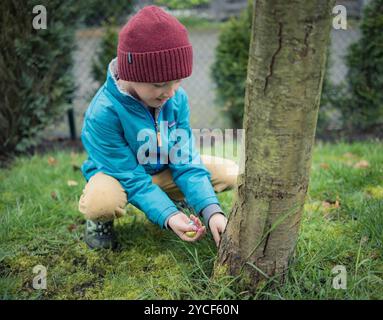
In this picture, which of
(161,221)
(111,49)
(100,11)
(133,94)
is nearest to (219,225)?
(161,221)

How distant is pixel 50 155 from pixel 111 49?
1290mm

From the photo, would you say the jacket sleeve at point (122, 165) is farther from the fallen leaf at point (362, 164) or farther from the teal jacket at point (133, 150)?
the fallen leaf at point (362, 164)

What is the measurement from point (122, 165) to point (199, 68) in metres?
6.36

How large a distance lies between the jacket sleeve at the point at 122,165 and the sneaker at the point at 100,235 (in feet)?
0.81

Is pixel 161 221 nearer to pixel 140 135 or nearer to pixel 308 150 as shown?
pixel 140 135

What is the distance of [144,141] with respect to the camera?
7.32 feet

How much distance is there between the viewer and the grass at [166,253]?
1.90 metres

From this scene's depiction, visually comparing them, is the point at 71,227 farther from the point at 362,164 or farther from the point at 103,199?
the point at 362,164

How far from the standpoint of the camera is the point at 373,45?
14.6 feet

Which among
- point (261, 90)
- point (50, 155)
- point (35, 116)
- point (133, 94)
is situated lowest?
point (50, 155)

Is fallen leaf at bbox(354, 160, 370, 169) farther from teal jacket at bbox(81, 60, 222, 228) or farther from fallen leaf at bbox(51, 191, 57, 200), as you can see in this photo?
fallen leaf at bbox(51, 191, 57, 200)

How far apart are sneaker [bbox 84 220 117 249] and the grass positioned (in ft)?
0.15

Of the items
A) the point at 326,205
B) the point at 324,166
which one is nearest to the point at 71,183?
the point at 326,205

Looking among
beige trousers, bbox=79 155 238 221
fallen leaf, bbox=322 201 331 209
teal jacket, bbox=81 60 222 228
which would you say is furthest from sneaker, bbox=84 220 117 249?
fallen leaf, bbox=322 201 331 209
